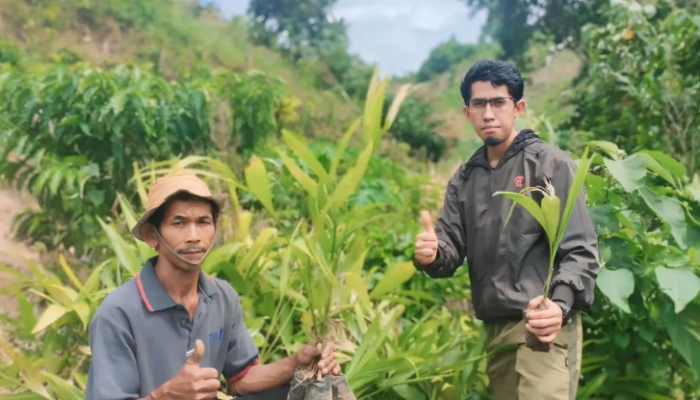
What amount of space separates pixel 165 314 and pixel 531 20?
53.7 ft

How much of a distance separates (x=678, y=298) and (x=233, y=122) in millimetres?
2689

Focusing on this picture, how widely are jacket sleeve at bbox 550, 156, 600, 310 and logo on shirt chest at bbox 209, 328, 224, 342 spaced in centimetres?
89

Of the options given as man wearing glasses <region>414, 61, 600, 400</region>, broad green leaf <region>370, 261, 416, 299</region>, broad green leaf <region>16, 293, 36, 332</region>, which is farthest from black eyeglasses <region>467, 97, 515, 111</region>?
broad green leaf <region>16, 293, 36, 332</region>

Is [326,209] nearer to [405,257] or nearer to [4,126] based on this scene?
[405,257]

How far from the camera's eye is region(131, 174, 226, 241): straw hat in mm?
1535

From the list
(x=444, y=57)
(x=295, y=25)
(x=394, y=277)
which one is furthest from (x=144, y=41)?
(x=444, y=57)

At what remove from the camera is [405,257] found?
3385 mm

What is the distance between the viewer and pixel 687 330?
2.08 meters

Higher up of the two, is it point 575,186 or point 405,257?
point 575,186

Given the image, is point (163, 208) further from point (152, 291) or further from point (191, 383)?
point (191, 383)

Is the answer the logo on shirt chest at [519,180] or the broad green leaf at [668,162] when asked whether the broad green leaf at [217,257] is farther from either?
the broad green leaf at [668,162]

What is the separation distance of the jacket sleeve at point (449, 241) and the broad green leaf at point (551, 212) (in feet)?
1.31

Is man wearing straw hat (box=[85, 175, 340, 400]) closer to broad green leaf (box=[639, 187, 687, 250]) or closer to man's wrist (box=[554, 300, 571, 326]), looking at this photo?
man's wrist (box=[554, 300, 571, 326])

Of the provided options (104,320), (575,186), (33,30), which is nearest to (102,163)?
(104,320)
